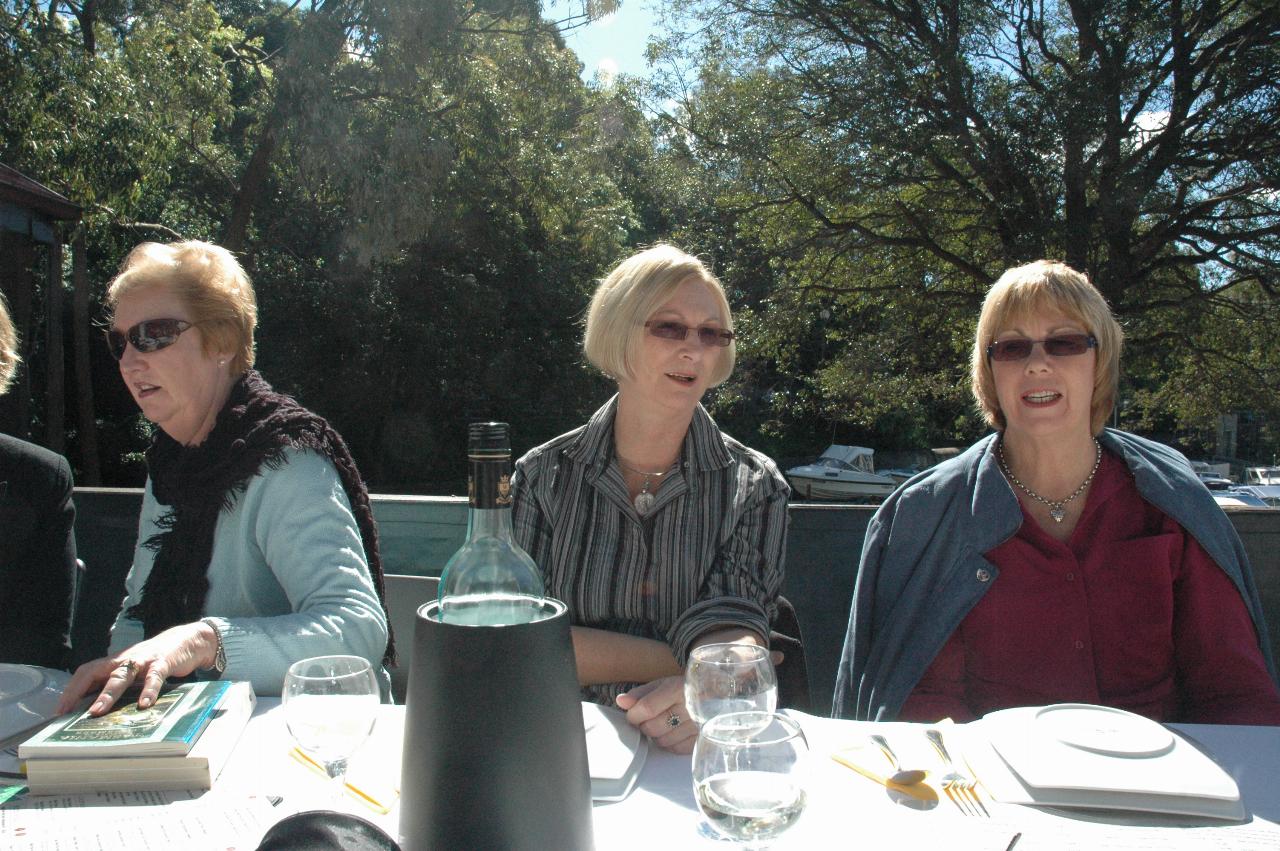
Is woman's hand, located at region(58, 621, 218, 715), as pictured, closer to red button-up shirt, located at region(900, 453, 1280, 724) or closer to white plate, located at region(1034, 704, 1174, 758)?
white plate, located at region(1034, 704, 1174, 758)

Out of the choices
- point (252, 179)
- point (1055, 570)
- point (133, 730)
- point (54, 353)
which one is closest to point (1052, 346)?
point (1055, 570)

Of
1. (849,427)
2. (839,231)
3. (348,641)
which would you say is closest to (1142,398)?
(839,231)

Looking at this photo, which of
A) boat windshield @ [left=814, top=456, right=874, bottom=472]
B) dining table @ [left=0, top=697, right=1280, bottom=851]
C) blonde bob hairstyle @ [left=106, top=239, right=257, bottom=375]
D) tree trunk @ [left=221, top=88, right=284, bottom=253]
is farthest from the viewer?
boat windshield @ [left=814, top=456, right=874, bottom=472]

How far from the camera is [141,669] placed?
1.44m

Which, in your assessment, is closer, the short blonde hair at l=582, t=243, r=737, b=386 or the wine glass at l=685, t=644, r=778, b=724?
the wine glass at l=685, t=644, r=778, b=724

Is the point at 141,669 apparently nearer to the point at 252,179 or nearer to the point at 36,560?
the point at 36,560

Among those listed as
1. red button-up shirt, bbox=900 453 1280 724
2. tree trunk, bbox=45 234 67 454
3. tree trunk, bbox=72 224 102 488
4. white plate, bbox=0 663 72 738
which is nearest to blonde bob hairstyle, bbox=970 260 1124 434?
red button-up shirt, bbox=900 453 1280 724

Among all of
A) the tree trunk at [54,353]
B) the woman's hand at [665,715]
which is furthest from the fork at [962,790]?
the tree trunk at [54,353]

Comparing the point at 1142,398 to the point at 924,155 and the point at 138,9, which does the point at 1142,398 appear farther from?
the point at 138,9

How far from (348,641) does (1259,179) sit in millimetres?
10326

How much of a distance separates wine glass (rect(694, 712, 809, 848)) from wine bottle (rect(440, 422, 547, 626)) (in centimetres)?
27

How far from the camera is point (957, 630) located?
83.0 inches

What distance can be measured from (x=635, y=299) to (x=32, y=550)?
6.06 feet

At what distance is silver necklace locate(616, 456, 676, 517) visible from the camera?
7.13ft
